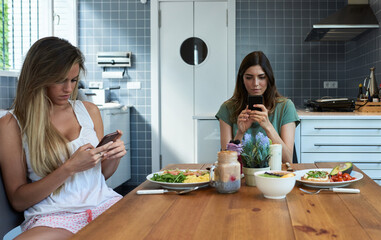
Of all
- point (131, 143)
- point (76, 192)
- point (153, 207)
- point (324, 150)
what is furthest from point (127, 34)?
point (153, 207)

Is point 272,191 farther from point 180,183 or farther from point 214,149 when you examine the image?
point 214,149

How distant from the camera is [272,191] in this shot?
47.8 inches

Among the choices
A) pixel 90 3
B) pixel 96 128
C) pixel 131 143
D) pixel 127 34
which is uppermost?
pixel 90 3

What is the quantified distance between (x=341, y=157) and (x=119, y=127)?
89.0 inches

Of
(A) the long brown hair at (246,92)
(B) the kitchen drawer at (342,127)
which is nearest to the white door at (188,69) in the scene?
(B) the kitchen drawer at (342,127)

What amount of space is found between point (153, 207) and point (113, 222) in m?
0.17

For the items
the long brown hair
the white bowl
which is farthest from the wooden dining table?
the long brown hair

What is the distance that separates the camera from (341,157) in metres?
3.12

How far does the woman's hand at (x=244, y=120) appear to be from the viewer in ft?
6.53

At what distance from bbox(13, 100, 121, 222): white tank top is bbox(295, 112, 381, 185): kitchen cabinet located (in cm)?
186

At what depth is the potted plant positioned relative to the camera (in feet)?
4.55

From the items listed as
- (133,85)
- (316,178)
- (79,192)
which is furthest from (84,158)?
(133,85)

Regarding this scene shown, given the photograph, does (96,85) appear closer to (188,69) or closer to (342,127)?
(188,69)

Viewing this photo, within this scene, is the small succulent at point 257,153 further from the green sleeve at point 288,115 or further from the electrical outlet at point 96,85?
the electrical outlet at point 96,85
